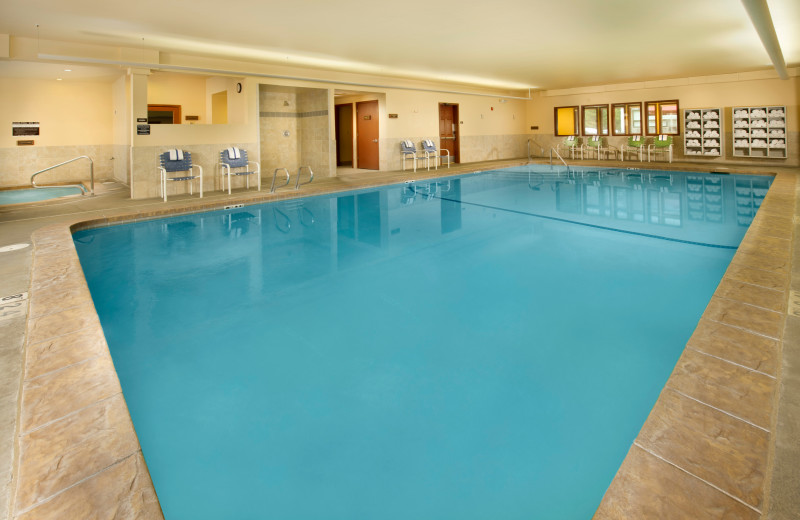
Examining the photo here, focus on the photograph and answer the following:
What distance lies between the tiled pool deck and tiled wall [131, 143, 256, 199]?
5.00 m

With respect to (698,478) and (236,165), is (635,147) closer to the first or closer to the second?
(236,165)

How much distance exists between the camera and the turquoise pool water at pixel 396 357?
1582mm

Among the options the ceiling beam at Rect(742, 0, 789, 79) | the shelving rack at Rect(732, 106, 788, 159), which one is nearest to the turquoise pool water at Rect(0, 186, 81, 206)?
the ceiling beam at Rect(742, 0, 789, 79)

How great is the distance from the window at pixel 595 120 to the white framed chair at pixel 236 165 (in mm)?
10235

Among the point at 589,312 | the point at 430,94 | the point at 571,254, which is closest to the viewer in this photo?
the point at 589,312

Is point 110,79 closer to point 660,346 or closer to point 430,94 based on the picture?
point 430,94

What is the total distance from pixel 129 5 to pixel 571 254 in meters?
5.20

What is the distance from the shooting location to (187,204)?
6637mm

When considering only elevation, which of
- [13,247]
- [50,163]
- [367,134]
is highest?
[367,134]

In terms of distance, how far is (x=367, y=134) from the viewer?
12.1 m

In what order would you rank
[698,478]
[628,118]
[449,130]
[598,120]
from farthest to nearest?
[598,120], [449,130], [628,118], [698,478]

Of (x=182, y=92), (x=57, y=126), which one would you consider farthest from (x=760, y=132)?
(x=57, y=126)

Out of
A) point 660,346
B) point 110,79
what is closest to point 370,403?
point 660,346

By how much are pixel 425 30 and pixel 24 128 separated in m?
8.33
